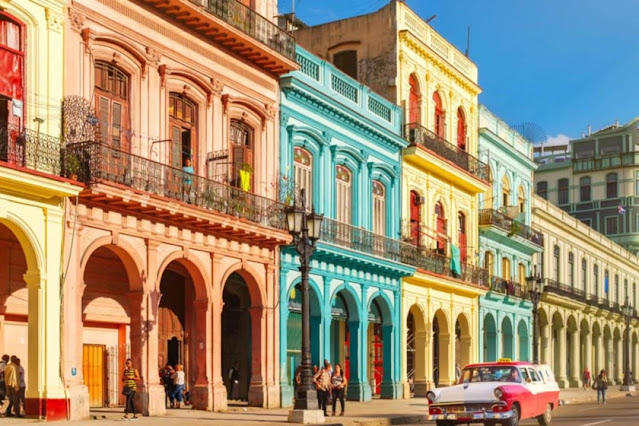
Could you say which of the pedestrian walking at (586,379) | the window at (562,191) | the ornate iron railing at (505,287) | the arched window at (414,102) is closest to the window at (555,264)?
the pedestrian walking at (586,379)

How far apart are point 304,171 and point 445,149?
1004 centimetres

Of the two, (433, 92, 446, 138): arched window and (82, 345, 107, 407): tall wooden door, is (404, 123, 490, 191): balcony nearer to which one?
(433, 92, 446, 138): arched window

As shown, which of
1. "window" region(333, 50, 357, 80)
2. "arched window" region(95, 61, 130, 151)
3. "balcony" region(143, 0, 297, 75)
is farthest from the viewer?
"window" region(333, 50, 357, 80)

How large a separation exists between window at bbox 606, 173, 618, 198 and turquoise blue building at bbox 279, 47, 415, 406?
42036 mm

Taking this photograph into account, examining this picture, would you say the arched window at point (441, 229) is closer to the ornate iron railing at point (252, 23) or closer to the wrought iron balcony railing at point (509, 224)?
the wrought iron balcony railing at point (509, 224)

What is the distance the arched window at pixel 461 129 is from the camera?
41594 mm

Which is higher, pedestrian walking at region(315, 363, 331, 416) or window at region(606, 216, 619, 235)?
window at region(606, 216, 619, 235)

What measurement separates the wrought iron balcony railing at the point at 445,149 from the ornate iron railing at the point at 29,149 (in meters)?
17.5

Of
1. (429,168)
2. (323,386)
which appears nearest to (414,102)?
(429,168)

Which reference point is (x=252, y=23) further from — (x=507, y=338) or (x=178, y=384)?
(x=507, y=338)

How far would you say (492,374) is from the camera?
20734 mm

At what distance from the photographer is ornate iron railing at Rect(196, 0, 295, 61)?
25.1m

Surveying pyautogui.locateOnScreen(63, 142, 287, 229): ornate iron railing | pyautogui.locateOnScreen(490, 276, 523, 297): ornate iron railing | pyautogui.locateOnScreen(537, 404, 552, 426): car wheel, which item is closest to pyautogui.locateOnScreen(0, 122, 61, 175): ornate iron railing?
pyautogui.locateOnScreen(63, 142, 287, 229): ornate iron railing

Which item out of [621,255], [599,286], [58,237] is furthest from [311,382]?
[621,255]
